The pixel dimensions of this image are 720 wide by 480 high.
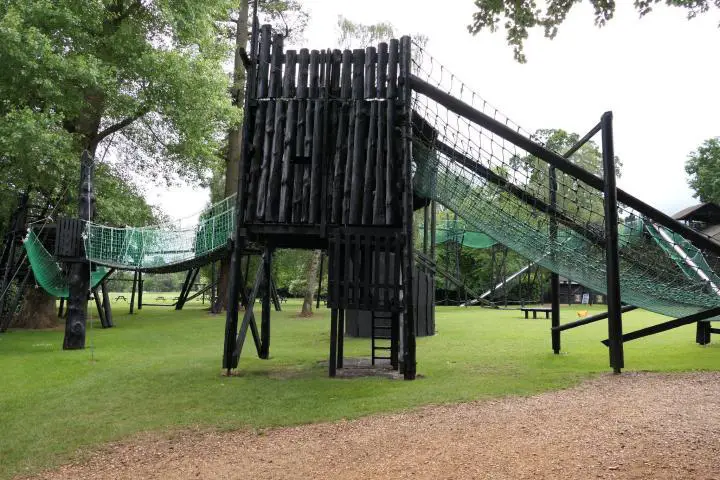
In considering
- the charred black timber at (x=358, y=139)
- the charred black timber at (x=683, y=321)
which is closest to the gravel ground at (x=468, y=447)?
the charred black timber at (x=683, y=321)

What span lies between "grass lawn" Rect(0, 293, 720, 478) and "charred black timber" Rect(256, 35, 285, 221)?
9.30 feet

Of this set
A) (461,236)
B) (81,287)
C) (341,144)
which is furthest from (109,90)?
(461,236)

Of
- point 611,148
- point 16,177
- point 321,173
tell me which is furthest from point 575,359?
point 16,177

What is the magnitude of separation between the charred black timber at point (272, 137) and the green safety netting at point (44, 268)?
8.61 meters

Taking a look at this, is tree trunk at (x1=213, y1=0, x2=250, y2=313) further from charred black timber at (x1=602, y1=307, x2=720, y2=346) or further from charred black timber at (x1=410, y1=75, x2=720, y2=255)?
charred black timber at (x1=602, y1=307, x2=720, y2=346)

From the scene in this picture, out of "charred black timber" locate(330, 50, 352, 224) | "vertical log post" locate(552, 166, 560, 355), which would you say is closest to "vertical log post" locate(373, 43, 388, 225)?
"charred black timber" locate(330, 50, 352, 224)

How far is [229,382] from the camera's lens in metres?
8.21

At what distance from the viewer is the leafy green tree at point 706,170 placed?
37697 millimetres

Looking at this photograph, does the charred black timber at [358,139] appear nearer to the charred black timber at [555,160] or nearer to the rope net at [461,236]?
the charred black timber at [555,160]

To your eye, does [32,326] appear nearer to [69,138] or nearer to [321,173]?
[69,138]

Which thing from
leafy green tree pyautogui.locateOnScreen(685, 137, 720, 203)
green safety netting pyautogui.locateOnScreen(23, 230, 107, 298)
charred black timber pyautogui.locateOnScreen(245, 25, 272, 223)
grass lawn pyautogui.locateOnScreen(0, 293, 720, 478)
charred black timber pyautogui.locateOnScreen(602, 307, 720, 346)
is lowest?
grass lawn pyautogui.locateOnScreen(0, 293, 720, 478)

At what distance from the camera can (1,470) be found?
4.61 m

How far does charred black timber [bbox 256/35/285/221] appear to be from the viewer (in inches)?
363

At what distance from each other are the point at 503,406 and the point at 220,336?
10.9 metres
